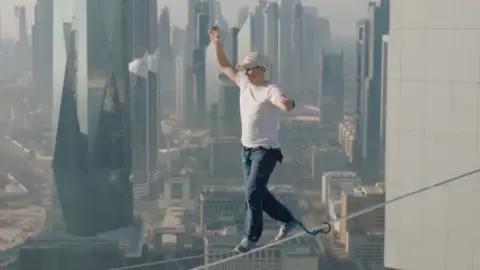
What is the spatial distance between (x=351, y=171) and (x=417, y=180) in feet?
28.0

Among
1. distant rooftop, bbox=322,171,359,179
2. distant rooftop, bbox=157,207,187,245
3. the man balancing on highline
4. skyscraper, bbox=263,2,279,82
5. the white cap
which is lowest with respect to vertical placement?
distant rooftop, bbox=157,207,187,245

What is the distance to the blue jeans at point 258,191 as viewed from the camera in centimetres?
212

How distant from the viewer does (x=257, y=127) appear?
2.10 meters

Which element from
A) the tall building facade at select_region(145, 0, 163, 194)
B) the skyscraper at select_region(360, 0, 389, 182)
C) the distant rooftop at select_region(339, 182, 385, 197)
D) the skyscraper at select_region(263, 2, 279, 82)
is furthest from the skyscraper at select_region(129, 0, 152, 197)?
the distant rooftop at select_region(339, 182, 385, 197)

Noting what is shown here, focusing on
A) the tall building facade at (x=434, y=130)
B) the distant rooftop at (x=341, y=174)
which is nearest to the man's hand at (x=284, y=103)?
the tall building facade at (x=434, y=130)

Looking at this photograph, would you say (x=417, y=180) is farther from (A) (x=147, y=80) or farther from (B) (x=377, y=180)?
(A) (x=147, y=80)

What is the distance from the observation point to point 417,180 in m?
2.84

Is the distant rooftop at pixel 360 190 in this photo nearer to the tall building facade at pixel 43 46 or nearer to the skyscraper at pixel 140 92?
the skyscraper at pixel 140 92

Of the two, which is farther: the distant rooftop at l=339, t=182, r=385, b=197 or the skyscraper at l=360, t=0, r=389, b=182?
the skyscraper at l=360, t=0, r=389, b=182

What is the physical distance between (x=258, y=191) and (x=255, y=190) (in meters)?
0.01

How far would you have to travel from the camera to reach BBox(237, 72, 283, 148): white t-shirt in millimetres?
2066

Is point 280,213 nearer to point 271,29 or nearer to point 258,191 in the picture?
point 258,191

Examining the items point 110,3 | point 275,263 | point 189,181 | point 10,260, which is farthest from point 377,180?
point 110,3

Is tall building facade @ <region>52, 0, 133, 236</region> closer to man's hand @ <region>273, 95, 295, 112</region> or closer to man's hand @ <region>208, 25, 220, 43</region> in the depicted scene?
man's hand @ <region>208, 25, 220, 43</region>
